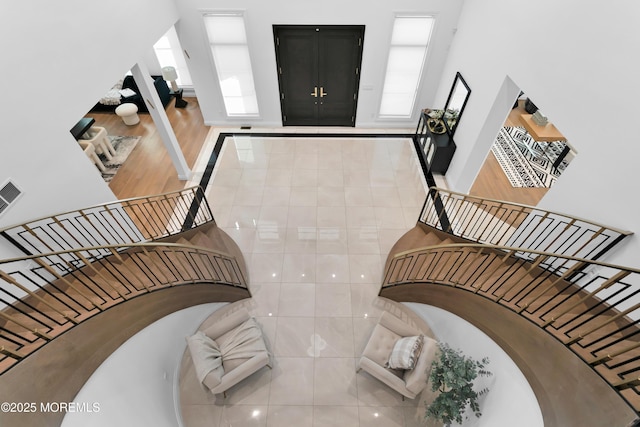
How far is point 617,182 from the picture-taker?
337 centimetres

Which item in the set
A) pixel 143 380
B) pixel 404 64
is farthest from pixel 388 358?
pixel 404 64

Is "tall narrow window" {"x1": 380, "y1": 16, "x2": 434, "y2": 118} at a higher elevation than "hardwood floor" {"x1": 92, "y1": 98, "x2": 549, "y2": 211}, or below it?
higher

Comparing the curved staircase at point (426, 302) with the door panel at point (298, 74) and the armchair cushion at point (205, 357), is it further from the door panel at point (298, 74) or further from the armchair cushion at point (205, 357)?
the door panel at point (298, 74)

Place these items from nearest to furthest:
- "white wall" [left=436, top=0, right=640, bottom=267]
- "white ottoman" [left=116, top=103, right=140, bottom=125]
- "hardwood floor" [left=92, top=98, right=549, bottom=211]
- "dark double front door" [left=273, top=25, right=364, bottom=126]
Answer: "white wall" [left=436, top=0, right=640, bottom=267] < "hardwood floor" [left=92, top=98, right=549, bottom=211] < "dark double front door" [left=273, top=25, right=364, bottom=126] < "white ottoman" [left=116, top=103, right=140, bottom=125]

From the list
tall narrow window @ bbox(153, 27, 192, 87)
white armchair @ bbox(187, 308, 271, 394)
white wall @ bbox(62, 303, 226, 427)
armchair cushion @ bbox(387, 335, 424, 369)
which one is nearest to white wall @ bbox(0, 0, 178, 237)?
white wall @ bbox(62, 303, 226, 427)

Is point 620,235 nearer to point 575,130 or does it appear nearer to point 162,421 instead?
point 575,130

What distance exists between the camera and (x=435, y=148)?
23.3 feet

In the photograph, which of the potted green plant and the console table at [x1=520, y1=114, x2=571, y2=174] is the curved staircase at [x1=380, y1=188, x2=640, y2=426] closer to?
the potted green plant

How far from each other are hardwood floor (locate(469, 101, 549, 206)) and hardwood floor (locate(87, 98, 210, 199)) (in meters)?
6.63

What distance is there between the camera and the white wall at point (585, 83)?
3232mm

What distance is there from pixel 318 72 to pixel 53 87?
5.40 m

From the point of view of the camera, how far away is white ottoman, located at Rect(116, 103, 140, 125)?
8.67 metres

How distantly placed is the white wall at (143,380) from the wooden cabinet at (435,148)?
219 inches

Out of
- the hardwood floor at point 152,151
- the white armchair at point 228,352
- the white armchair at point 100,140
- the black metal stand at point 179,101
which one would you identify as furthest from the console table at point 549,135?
the white armchair at point 100,140
